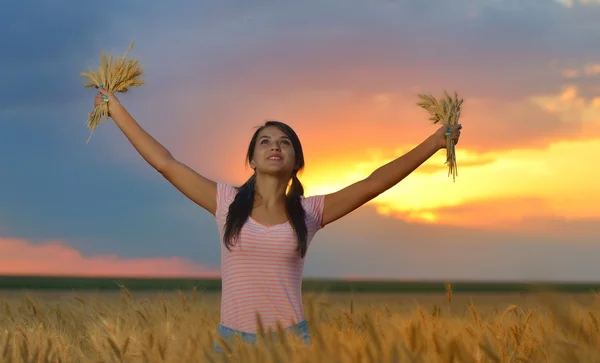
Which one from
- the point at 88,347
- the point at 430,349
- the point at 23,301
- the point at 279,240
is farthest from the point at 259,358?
the point at 23,301

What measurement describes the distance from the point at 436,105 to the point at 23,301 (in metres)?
4.56

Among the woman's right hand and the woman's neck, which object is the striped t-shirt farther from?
the woman's right hand

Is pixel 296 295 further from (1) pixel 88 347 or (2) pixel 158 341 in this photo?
(1) pixel 88 347

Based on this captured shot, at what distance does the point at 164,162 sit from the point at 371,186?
1488 millimetres

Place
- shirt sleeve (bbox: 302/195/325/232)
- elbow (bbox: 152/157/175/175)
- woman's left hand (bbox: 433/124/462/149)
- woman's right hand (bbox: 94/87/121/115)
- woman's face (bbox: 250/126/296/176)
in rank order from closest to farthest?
woman's face (bbox: 250/126/296/176)
shirt sleeve (bbox: 302/195/325/232)
elbow (bbox: 152/157/175/175)
woman's left hand (bbox: 433/124/462/149)
woman's right hand (bbox: 94/87/121/115)

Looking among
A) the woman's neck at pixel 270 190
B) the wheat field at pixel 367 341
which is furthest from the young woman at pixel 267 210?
the wheat field at pixel 367 341

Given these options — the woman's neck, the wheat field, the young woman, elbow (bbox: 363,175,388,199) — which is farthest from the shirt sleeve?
the wheat field

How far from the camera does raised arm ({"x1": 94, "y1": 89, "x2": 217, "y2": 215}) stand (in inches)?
204

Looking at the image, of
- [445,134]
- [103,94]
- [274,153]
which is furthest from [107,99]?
[445,134]

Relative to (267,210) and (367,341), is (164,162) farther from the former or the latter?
(367,341)

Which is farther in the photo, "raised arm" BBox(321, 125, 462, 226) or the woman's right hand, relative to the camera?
the woman's right hand

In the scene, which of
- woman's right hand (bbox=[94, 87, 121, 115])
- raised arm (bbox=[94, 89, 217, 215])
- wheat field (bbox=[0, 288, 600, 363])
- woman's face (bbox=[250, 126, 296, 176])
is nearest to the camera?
wheat field (bbox=[0, 288, 600, 363])

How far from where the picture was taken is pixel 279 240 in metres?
4.66

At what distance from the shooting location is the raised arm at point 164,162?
5.17 meters
